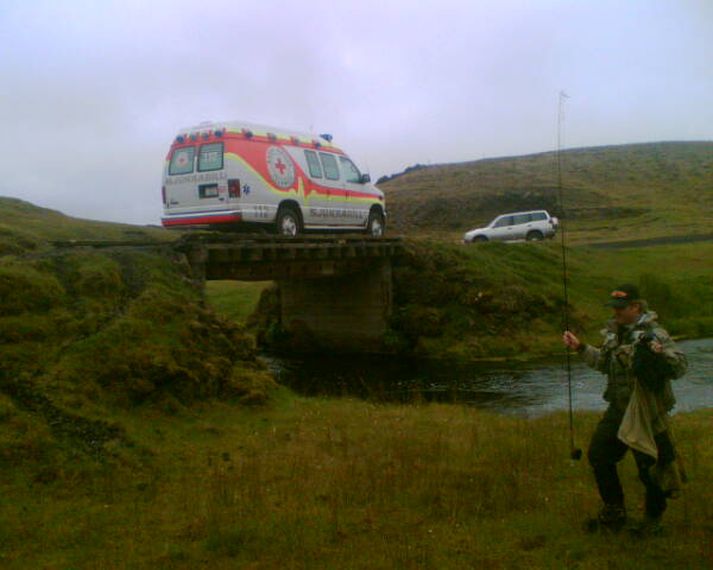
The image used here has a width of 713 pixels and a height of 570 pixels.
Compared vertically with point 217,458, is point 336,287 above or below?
above

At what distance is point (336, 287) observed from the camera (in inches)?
Result: 1069

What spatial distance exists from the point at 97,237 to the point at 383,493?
11.3 metres

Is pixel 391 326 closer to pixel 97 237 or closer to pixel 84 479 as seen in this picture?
pixel 97 237

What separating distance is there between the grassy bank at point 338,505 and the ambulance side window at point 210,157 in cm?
712

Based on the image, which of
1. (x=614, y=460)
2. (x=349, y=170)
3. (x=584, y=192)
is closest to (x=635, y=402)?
(x=614, y=460)

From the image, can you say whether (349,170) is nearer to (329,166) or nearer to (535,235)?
(329,166)

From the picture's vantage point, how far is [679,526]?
20.4ft

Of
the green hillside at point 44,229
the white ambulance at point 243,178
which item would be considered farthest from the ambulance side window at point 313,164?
the green hillside at point 44,229

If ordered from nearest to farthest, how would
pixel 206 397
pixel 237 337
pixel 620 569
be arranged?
pixel 620 569 < pixel 206 397 < pixel 237 337

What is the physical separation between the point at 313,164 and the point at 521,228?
70.5 feet

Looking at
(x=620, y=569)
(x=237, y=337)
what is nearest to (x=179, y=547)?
(x=620, y=569)

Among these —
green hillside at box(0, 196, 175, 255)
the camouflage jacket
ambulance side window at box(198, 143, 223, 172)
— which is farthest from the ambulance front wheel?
the camouflage jacket

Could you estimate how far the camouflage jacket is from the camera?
5.71m

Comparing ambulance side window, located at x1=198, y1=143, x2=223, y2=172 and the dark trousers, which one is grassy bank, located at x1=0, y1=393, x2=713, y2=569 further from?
ambulance side window, located at x1=198, y1=143, x2=223, y2=172
